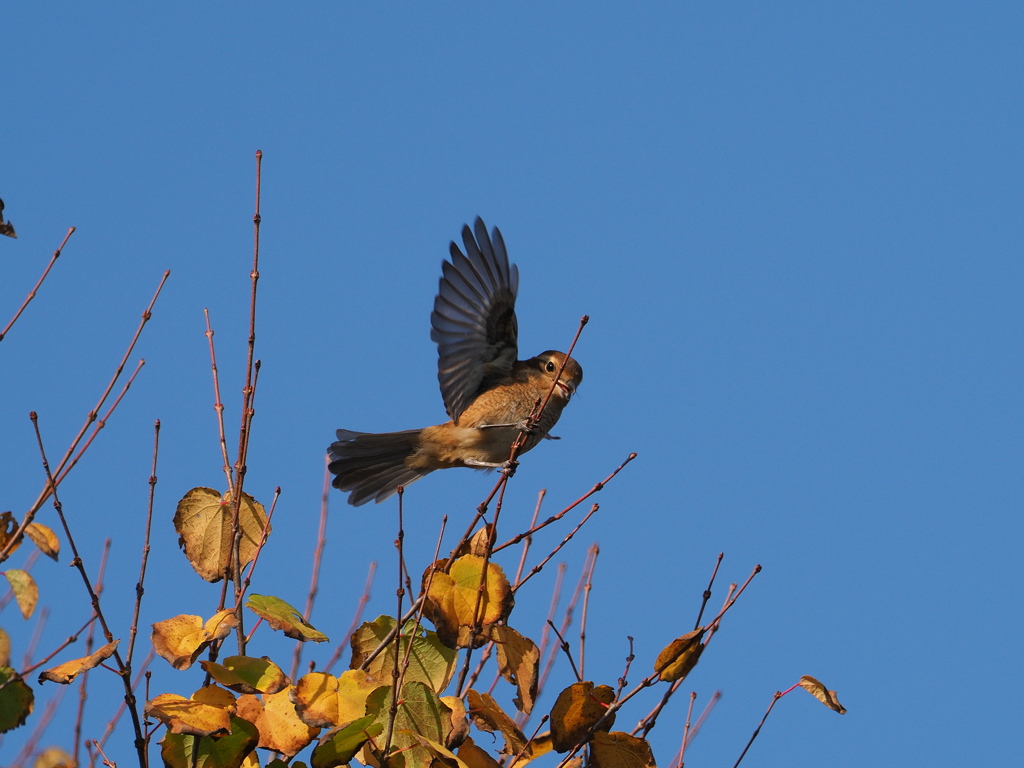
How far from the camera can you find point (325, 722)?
8.25 ft

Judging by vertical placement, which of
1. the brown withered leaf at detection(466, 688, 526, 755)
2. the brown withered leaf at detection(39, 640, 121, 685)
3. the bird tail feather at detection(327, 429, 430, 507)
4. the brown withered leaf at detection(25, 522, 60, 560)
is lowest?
the brown withered leaf at detection(39, 640, 121, 685)

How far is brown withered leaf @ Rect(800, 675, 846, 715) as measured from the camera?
3012 millimetres

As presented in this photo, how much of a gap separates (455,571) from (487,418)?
125 inches

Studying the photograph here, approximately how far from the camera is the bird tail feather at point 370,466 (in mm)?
6355

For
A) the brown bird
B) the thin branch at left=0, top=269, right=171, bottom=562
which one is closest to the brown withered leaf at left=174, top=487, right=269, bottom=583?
the thin branch at left=0, top=269, right=171, bottom=562

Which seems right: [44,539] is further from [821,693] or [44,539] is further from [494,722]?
[821,693]

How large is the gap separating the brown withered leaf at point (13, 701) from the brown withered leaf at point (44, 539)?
1.04 ft

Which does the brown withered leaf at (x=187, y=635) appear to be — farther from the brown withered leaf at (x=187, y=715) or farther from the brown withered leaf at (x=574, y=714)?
the brown withered leaf at (x=574, y=714)

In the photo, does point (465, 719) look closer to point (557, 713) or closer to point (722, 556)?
point (557, 713)

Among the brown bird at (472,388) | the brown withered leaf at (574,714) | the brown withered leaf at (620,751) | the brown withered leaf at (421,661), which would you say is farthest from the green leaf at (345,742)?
the brown bird at (472,388)

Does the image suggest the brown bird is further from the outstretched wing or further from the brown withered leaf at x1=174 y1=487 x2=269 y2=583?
the brown withered leaf at x1=174 y1=487 x2=269 y2=583

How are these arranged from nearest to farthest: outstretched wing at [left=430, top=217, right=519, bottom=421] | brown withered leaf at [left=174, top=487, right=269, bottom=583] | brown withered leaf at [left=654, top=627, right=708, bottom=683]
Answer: brown withered leaf at [left=654, top=627, right=708, bottom=683]
brown withered leaf at [left=174, top=487, right=269, bottom=583]
outstretched wing at [left=430, top=217, right=519, bottom=421]

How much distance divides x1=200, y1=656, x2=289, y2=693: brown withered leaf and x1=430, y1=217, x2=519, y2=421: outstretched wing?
11.5ft

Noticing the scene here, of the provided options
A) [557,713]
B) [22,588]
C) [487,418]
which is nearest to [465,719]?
[557,713]
